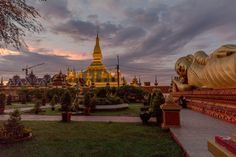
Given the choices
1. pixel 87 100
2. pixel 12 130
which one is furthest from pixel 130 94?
pixel 12 130

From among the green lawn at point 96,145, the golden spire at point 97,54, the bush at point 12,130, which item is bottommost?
the green lawn at point 96,145

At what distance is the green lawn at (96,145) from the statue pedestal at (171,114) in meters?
0.53

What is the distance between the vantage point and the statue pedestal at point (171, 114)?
313 inches

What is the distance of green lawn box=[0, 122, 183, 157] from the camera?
525 cm

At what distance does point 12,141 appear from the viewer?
6281 mm

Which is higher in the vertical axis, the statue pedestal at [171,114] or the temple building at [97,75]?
the temple building at [97,75]

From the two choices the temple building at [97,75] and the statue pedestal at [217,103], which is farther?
the temple building at [97,75]

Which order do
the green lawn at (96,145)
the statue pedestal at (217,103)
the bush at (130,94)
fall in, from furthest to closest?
the bush at (130,94) → the statue pedestal at (217,103) → the green lawn at (96,145)

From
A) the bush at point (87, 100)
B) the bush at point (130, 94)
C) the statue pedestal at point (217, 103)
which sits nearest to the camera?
the statue pedestal at point (217, 103)

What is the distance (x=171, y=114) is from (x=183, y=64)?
1103cm

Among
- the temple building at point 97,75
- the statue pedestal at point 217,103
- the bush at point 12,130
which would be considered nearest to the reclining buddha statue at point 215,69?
the statue pedestal at point 217,103

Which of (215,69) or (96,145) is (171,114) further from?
(215,69)

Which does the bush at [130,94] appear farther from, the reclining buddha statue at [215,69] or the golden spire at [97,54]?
the golden spire at [97,54]

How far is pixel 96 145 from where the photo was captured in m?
6.05
